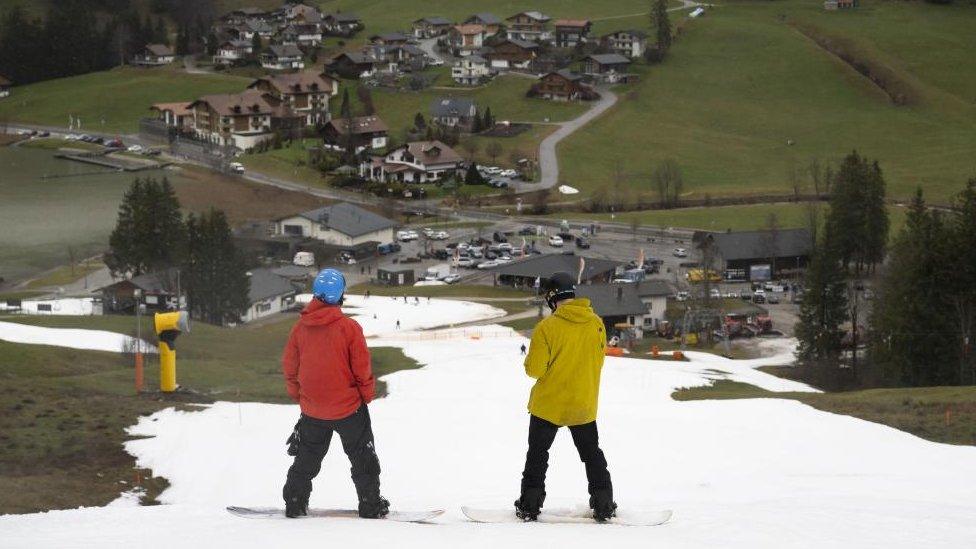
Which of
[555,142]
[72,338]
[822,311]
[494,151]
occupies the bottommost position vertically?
[822,311]

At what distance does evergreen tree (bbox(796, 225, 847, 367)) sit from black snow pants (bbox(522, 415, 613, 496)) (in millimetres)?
34321

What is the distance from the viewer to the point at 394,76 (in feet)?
387

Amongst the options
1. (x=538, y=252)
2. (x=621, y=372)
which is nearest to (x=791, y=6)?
(x=538, y=252)

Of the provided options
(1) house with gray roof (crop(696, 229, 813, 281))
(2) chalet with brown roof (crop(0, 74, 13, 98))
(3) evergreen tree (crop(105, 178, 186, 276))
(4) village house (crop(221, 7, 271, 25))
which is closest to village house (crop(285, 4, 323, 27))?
(4) village house (crop(221, 7, 271, 25))

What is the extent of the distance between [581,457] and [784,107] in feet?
347

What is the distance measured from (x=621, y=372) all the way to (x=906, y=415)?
8.37 m

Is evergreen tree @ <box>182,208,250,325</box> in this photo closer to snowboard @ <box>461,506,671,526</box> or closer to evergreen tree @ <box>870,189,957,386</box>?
evergreen tree @ <box>870,189,957,386</box>

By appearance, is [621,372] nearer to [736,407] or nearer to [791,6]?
[736,407]

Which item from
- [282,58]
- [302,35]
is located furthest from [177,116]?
[302,35]

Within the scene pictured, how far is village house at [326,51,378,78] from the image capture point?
396 ft

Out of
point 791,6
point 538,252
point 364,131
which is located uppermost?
point 791,6

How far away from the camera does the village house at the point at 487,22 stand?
132 meters

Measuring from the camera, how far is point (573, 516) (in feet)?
33.0

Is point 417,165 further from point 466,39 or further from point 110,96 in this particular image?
point 110,96
